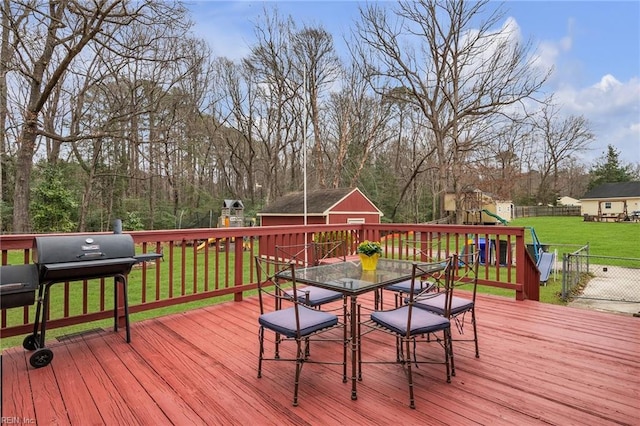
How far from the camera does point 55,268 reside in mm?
2486

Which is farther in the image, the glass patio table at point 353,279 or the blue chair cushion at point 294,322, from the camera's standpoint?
the glass patio table at point 353,279

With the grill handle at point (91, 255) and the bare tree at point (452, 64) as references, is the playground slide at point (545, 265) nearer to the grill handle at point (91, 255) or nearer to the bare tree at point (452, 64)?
the bare tree at point (452, 64)

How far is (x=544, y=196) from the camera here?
34.8 metres

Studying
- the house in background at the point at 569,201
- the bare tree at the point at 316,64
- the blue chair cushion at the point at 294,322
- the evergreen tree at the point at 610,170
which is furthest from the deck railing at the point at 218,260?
the house in background at the point at 569,201

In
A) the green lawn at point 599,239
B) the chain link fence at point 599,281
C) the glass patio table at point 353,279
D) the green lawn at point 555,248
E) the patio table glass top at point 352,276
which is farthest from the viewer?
the green lawn at point 599,239

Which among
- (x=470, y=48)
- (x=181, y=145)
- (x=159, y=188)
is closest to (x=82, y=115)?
(x=181, y=145)

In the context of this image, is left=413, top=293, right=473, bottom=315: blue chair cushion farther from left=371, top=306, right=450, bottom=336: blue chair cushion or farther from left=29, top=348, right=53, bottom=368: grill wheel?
left=29, top=348, right=53, bottom=368: grill wheel

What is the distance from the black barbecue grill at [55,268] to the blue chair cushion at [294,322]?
1336 mm

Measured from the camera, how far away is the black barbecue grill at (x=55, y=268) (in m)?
2.44

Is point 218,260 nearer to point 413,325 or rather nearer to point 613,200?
point 413,325

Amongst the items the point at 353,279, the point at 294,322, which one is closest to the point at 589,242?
the point at 353,279

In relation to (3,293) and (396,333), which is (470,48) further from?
(3,293)

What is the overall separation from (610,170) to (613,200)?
6.98m

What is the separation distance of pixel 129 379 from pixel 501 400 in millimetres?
2488
